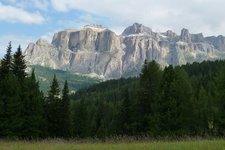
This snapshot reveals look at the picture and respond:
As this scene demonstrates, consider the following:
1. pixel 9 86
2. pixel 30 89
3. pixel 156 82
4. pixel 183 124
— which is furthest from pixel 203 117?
pixel 9 86

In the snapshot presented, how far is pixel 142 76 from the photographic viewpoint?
1757 inches

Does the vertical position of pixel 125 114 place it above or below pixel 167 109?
below

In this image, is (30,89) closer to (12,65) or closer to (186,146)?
(12,65)

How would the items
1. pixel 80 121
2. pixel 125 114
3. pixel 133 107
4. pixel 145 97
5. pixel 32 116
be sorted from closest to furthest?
pixel 32 116, pixel 145 97, pixel 133 107, pixel 125 114, pixel 80 121

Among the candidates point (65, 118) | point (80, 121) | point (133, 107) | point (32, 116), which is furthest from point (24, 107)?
point (80, 121)

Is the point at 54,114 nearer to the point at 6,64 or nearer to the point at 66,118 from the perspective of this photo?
the point at 66,118

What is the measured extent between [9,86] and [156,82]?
16.5 metres

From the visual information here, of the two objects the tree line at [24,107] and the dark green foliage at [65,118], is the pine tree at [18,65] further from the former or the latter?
the dark green foliage at [65,118]

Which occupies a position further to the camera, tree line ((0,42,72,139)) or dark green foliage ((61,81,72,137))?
dark green foliage ((61,81,72,137))

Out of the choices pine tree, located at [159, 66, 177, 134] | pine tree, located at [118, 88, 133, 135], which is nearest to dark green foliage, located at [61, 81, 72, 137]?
pine tree, located at [118, 88, 133, 135]

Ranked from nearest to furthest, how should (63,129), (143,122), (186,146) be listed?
(186,146)
(143,122)
(63,129)

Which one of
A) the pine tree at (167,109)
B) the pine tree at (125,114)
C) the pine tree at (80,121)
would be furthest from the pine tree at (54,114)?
the pine tree at (80,121)

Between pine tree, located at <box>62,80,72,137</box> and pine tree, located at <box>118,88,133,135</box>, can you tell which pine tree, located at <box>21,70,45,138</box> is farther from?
pine tree, located at <box>118,88,133,135</box>

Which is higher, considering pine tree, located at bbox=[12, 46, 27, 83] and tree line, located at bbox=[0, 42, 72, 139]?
pine tree, located at bbox=[12, 46, 27, 83]
